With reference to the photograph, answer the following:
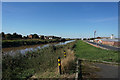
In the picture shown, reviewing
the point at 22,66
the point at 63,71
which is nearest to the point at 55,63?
the point at 63,71

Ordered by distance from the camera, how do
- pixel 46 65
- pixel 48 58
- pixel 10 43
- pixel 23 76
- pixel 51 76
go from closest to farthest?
1. pixel 51 76
2. pixel 23 76
3. pixel 46 65
4. pixel 48 58
5. pixel 10 43

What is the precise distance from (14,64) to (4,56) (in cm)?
85

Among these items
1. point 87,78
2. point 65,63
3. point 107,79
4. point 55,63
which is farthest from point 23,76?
point 107,79

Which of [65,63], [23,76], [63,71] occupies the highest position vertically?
[65,63]

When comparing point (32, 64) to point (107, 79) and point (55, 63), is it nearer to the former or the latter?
point (55, 63)

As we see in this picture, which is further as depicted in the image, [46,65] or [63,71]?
[46,65]

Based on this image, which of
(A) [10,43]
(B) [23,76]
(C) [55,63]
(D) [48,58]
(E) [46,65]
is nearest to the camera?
(B) [23,76]

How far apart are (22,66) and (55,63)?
7.62 feet

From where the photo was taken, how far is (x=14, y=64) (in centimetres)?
523

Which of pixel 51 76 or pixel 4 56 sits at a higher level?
pixel 4 56

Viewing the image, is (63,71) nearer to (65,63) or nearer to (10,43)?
(65,63)

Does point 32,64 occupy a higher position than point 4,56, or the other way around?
point 4,56

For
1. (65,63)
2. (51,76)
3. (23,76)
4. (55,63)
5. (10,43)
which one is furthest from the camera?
(10,43)

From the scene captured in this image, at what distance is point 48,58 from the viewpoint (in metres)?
5.54
